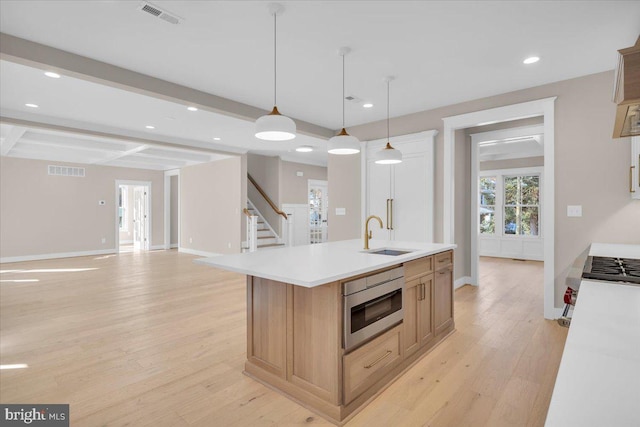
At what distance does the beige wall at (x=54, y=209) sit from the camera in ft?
25.6

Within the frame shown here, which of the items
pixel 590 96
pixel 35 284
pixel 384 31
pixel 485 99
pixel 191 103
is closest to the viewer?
pixel 384 31

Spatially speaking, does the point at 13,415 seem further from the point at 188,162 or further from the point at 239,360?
the point at 188,162

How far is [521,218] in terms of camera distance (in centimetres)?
821

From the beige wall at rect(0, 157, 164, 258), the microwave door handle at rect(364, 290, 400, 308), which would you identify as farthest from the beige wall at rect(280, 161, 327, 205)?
the microwave door handle at rect(364, 290, 400, 308)

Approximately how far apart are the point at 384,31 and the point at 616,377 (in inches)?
108

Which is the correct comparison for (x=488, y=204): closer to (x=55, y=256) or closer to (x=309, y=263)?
(x=309, y=263)

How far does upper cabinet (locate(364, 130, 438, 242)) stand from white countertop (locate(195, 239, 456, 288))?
73.4 inches

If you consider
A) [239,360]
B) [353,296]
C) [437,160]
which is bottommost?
[239,360]

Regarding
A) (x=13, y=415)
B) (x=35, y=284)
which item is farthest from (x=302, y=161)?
(x=13, y=415)

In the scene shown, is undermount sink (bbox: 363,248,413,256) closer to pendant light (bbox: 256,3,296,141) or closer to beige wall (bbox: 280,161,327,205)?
pendant light (bbox: 256,3,296,141)

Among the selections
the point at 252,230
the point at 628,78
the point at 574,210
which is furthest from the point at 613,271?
the point at 252,230

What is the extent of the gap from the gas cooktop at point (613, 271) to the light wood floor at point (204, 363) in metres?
0.94

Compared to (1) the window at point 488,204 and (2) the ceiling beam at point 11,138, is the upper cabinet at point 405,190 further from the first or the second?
(2) the ceiling beam at point 11,138

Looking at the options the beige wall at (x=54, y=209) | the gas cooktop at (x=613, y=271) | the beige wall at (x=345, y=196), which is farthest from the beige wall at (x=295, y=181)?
the gas cooktop at (x=613, y=271)
